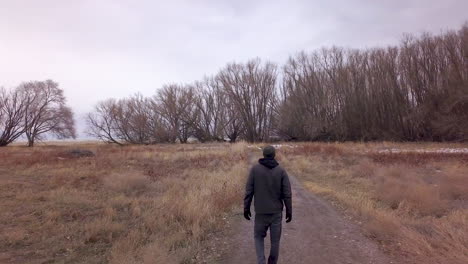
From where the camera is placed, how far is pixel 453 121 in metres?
39.9

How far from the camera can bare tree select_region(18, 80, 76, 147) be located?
58.3 meters

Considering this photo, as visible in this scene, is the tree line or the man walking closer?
the man walking

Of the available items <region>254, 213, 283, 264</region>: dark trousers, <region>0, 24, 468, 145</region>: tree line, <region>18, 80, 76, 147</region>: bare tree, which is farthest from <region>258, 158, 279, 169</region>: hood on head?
<region>18, 80, 76, 147</region>: bare tree

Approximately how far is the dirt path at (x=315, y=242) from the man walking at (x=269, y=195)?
2.62ft

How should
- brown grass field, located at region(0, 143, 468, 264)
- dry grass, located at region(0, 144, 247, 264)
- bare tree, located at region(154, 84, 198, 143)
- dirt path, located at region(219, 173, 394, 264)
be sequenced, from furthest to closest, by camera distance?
1. bare tree, located at region(154, 84, 198, 143)
2. dry grass, located at region(0, 144, 247, 264)
3. brown grass field, located at region(0, 143, 468, 264)
4. dirt path, located at region(219, 173, 394, 264)

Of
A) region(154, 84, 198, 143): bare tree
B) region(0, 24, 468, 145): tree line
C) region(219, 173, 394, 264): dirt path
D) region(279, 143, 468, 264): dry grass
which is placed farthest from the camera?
region(154, 84, 198, 143): bare tree

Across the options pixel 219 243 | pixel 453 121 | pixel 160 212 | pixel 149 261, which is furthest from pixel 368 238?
pixel 453 121

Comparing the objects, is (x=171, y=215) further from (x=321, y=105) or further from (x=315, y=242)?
(x=321, y=105)

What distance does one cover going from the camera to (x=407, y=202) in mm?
11023

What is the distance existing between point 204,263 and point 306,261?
5.60 feet

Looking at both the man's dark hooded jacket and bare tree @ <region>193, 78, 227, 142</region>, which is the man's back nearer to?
the man's dark hooded jacket

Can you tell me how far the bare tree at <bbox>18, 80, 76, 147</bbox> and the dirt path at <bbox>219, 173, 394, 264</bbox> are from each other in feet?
190

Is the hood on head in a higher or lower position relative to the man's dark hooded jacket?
higher

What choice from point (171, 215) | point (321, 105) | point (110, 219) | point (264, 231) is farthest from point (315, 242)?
point (321, 105)
